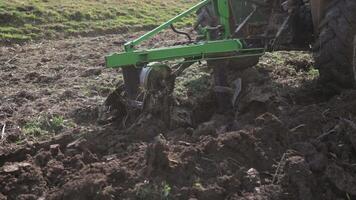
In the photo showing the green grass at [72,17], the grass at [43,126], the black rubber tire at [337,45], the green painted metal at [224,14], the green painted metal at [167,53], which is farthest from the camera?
the green grass at [72,17]

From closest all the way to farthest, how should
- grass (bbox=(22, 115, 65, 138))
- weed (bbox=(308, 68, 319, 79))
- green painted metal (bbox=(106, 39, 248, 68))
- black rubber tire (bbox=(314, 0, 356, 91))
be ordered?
black rubber tire (bbox=(314, 0, 356, 91)) → green painted metal (bbox=(106, 39, 248, 68)) → grass (bbox=(22, 115, 65, 138)) → weed (bbox=(308, 68, 319, 79))

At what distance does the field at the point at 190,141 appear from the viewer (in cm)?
437

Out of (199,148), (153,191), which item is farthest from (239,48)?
(153,191)

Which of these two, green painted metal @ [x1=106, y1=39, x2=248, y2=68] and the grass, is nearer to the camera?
green painted metal @ [x1=106, y1=39, x2=248, y2=68]

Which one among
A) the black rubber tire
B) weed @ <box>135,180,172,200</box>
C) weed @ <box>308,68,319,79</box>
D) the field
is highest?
the black rubber tire

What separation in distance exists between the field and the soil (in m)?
0.01

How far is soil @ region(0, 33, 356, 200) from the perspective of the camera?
4.35m

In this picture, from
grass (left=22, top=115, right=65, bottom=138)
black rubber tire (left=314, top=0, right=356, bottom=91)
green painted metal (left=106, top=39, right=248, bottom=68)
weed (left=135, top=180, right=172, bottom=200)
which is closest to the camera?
weed (left=135, top=180, right=172, bottom=200)

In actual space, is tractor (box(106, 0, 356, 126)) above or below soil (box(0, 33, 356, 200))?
above

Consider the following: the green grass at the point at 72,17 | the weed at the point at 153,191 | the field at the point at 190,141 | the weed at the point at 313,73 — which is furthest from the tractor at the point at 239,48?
the green grass at the point at 72,17

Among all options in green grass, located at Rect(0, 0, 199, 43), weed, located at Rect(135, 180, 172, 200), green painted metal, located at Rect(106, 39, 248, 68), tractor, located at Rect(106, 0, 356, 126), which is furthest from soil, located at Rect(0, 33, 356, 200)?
green grass, located at Rect(0, 0, 199, 43)

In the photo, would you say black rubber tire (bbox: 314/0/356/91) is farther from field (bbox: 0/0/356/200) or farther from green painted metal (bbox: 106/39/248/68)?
green painted metal (bbox: 106/39/248/68)

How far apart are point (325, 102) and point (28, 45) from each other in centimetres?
914

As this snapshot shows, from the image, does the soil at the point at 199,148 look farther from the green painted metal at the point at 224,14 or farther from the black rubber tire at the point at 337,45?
the green painted metal at the point at 224,14
